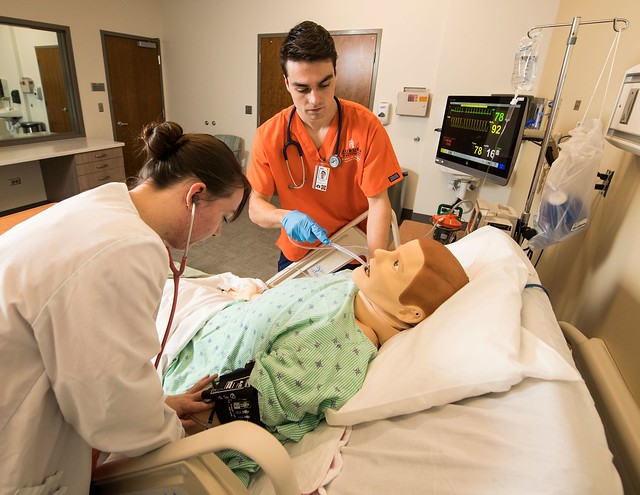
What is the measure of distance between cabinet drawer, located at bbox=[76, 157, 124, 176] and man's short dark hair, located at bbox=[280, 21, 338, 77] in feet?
12.0

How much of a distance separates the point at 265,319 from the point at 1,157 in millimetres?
3874

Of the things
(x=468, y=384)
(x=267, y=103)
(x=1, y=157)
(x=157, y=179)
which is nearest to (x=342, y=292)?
(x=468, y=384)

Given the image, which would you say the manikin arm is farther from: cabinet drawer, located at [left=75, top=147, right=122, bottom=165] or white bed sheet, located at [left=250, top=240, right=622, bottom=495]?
cabinet drawer, located at [left=75, top=147, right=122, bottom=165]

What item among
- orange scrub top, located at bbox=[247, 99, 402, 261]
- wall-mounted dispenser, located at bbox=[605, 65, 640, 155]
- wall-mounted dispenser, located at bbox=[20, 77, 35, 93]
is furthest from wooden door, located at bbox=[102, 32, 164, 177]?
wall-mounted dispenser, located at bbox=[605, 65, 640, 155]

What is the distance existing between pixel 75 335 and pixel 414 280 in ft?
2.84

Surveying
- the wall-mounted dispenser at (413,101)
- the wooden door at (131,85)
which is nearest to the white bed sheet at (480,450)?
the wall-mounted dispenser at (413,101)

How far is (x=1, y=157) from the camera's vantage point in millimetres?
3451

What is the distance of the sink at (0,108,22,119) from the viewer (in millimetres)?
3948

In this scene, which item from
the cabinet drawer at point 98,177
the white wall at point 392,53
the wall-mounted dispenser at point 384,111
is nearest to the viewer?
the white wall at point 392,53

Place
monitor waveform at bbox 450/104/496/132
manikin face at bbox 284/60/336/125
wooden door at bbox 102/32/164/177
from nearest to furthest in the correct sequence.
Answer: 1. manikin face at bbox 284/60/336/125
2. monitor waveform at bbox 450/104/496/132
3. wooden door at bbox 102/32/164/177

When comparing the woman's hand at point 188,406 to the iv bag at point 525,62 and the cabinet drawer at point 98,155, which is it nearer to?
the iv bag at point 525,62

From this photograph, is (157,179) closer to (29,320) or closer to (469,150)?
(29,320)

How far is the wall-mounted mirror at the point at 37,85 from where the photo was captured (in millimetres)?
3930

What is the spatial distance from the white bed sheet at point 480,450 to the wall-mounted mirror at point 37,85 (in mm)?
4840
